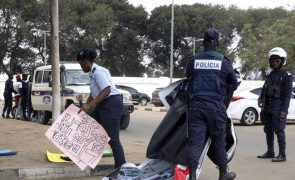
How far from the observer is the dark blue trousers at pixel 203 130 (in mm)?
5922

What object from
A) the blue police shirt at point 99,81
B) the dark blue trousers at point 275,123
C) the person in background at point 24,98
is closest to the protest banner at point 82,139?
the blue police shirt at point 99,81

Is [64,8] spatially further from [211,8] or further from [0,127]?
[0,127]

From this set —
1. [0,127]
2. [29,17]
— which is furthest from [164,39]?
[0,127]

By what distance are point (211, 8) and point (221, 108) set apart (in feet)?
190

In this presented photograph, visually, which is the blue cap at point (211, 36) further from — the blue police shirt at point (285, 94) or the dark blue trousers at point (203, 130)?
the blue police shirt at point (285, 94)

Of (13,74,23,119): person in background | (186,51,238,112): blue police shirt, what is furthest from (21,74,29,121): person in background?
(186,51,238,112): blue police shirt

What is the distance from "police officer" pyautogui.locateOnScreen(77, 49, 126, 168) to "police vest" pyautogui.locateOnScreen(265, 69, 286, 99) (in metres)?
3.06

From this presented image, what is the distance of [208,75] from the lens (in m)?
6.11

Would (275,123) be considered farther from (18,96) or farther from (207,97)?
(18,96)

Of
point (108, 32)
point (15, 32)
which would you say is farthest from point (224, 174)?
point (108, 32)

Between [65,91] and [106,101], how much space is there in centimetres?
844

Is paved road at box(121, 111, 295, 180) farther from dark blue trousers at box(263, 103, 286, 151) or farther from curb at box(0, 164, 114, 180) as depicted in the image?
curb at box(0, 164, 114, 180)

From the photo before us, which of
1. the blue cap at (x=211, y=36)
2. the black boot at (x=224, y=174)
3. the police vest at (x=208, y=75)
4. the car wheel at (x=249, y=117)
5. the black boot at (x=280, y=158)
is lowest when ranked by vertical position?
the car wheel at (x=249, y=117)

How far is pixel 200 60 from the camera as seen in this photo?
6.17m
